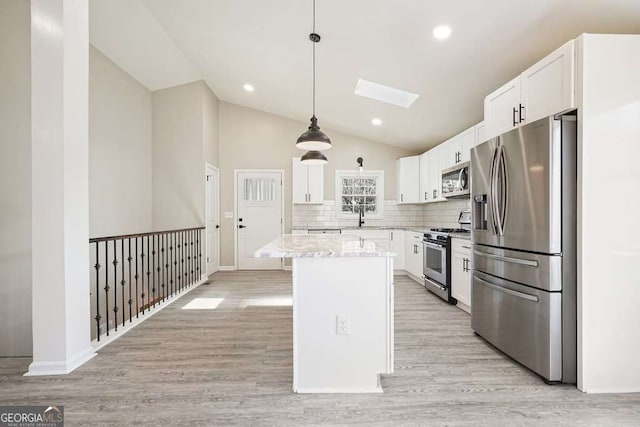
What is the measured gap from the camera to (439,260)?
13.9ft

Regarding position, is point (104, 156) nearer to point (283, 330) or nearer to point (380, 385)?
point (283, 330)

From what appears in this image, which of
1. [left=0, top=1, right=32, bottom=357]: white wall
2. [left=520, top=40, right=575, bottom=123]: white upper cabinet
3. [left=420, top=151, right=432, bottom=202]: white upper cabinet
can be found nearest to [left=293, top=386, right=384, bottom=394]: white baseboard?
[left=520, top=40, right=575, bottom=123]: white upper cabinet

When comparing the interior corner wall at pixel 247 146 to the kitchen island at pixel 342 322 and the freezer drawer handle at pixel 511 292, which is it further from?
the kitchen island at pixel 342 322

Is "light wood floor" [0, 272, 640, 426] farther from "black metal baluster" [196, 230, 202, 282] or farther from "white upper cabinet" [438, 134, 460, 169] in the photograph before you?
"white upper cabinet" [438, 134, 460, 169]

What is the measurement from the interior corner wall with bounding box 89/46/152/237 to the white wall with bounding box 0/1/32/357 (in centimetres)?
122

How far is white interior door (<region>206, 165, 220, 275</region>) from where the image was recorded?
5.84 m

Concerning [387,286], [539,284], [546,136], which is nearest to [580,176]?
[546,136]

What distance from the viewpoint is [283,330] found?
312 cm

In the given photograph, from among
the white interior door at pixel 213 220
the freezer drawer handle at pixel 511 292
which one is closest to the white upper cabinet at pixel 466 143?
the freezer drawer handle at pixel 511 292

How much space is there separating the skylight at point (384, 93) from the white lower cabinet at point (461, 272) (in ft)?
6.87

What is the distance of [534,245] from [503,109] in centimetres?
127

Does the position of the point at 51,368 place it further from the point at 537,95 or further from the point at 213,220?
the point at 537,95

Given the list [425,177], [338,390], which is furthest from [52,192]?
[425,177]

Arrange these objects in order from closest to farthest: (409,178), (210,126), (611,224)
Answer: (611,224) → (210,126) → (409,178)
